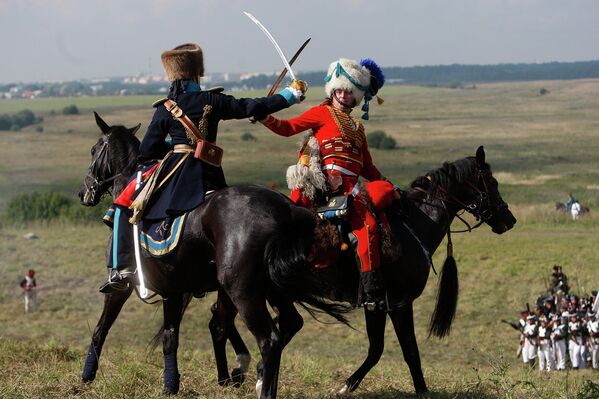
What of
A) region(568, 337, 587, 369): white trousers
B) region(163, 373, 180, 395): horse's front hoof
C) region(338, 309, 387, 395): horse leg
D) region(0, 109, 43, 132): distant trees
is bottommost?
region(0, 109, 43, 132): distant trees

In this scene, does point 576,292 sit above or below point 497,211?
below

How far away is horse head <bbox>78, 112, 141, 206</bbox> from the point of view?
8102 millimetres

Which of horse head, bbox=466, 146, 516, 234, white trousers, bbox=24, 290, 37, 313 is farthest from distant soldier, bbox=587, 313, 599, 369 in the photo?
white trousers, bbox=24, 290, 37, 313

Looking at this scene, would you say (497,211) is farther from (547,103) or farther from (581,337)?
(547,103)

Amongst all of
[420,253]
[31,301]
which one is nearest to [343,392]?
[420,253]

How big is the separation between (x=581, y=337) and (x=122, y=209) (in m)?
12.4

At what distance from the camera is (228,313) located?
835 cm

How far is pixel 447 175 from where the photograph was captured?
28.8 ft

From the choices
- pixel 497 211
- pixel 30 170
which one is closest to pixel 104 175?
pixel 497 211

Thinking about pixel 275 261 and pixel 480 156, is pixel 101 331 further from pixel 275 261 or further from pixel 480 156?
pixel 480 156

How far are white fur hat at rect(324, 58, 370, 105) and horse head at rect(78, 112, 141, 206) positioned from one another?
Result: 1.82m

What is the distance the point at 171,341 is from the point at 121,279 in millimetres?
683

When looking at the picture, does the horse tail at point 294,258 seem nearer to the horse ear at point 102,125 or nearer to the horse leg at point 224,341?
the horse leg at point 224,341

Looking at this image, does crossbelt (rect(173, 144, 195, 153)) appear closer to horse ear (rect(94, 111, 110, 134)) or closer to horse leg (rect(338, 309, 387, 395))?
horse ear (rect(94, 111, 110, 134))
